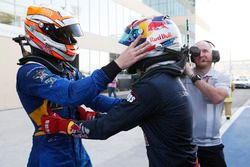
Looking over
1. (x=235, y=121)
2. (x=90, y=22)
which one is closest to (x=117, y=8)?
(x=90, y=22)

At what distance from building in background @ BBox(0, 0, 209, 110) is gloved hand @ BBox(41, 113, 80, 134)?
570 cm

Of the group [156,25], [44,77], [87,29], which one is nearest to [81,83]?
[44,77]

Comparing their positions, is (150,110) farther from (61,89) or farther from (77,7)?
(77,7)

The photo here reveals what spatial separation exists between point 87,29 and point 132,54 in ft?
63.9

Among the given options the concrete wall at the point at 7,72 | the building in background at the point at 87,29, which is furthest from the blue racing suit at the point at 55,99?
the concrete wall at the point at 7,72

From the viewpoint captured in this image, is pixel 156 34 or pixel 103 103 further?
pixel 103 103

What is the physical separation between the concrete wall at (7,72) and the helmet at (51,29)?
11.9m

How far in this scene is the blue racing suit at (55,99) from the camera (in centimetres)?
165

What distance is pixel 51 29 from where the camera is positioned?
6.23 feet

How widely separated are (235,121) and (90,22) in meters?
14.4

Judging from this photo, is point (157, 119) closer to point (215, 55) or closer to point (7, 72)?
point (215, 55)

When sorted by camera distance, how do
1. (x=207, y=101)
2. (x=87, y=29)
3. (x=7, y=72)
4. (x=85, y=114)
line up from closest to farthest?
(x=85, y=114) < (x=207, y=101) < (x=7, y=72) < (x=87, y=29)

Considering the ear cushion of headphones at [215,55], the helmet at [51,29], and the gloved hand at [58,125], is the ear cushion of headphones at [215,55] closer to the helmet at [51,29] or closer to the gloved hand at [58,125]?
the helmet at [51,29]

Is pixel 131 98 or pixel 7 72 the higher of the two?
pixel 131 98
